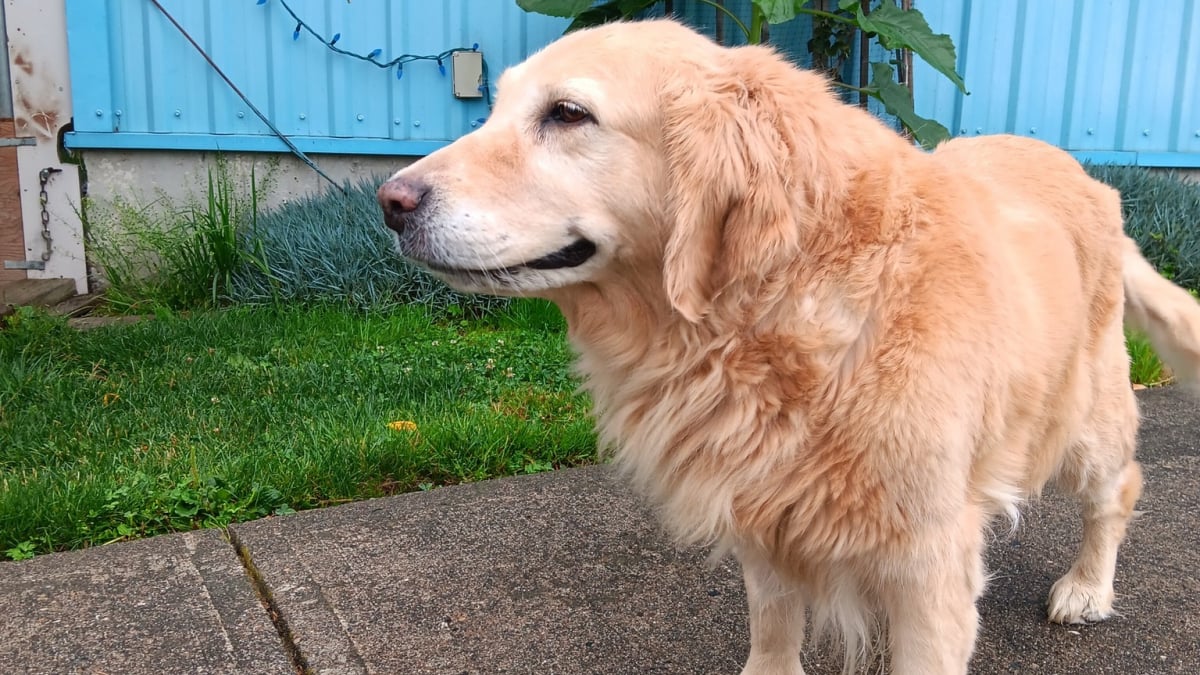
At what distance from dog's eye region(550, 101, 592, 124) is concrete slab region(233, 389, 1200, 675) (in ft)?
4.37

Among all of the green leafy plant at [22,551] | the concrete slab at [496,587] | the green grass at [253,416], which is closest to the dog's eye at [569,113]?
the concrete slab at [496,587]

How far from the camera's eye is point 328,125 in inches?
231

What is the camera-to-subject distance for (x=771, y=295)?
1747mm

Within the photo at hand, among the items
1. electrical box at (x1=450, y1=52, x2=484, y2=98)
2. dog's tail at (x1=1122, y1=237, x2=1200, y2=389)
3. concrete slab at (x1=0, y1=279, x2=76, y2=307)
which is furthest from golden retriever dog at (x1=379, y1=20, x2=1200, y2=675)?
concrete slab at (x1=0, y1=279, x2=76, y2=307)

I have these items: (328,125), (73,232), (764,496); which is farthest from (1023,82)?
(73,232)

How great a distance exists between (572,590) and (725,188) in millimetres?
1343

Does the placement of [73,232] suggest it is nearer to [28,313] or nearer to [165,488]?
[28,313]

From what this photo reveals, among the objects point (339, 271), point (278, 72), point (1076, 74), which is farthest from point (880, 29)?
point (278, 72)

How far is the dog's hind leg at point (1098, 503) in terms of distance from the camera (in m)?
2.45

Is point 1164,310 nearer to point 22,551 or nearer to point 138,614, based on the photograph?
point 138,614

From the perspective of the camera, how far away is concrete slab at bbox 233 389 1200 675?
7.35 feet

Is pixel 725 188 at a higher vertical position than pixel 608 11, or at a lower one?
lower

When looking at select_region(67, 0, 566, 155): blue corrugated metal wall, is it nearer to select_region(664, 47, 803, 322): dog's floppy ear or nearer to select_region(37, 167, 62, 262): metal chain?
select_region(37, 167, 62, 262): metal chain

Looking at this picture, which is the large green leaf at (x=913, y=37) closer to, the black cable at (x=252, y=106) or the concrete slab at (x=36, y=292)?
the black cable at (x=252, y=106)
